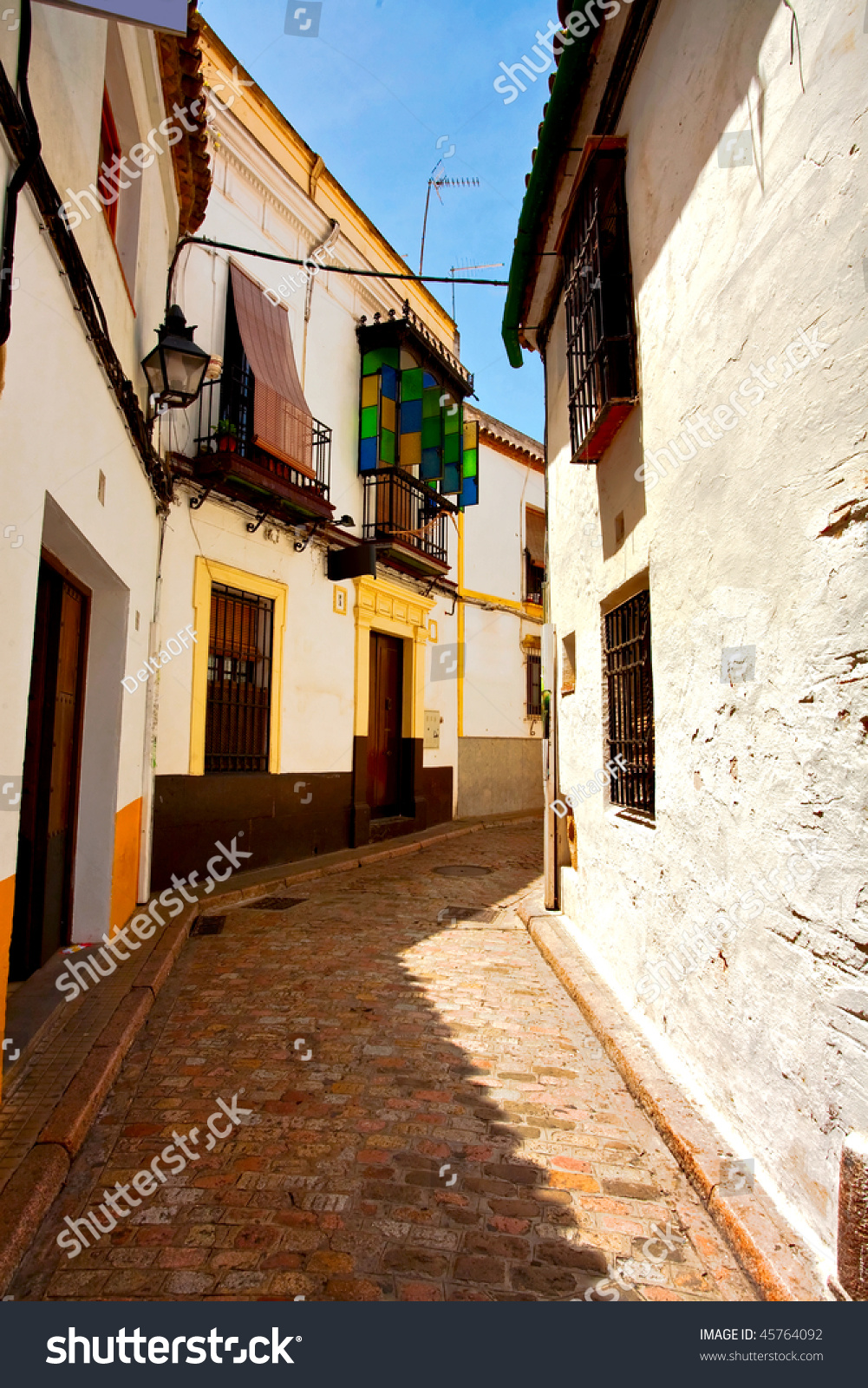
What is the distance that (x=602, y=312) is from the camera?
13.8 feet

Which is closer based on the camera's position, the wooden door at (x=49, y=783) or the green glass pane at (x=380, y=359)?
the wooden door at (x=49, y=783)

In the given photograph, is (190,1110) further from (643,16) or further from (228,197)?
(228,197)

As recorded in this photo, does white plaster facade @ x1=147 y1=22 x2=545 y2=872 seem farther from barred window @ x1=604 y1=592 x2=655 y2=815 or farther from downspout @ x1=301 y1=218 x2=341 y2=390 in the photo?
barred window @ x1=604 y1=592 x2=655 y2=815

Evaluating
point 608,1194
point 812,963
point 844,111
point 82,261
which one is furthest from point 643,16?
point 608,1194

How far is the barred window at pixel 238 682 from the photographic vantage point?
8.09m

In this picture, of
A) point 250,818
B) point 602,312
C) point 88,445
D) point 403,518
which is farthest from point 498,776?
point 88,445

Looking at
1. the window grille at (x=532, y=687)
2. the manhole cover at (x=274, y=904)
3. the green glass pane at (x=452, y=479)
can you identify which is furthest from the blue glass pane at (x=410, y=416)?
the manhole cover at (x=274, y=904)

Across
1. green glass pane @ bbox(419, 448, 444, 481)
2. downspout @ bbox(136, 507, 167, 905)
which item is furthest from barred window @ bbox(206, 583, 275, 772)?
green glass pane @ bbox(419, 448, 444, 481)

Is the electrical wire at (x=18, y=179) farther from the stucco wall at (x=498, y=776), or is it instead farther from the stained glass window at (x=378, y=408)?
the stucco wall at (x=498, y=776)

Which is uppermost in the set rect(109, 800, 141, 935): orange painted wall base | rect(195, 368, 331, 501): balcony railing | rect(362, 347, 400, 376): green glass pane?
rect(362, 347, 400, 376): green glass pane

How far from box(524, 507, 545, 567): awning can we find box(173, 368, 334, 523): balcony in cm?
888

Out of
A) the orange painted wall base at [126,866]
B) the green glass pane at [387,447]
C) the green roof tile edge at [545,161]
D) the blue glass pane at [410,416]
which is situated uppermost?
the blue glass pane at [410,416]

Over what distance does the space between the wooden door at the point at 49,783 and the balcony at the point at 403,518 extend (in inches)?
259

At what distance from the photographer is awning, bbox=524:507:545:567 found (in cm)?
1756
